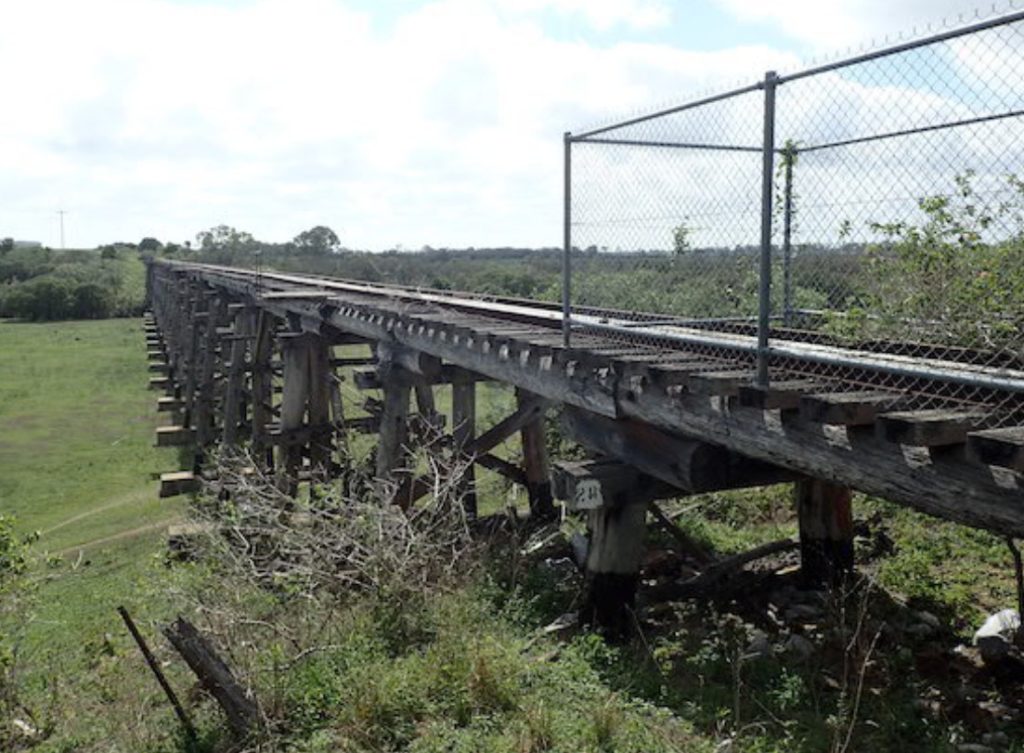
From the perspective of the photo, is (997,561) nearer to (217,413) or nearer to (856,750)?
(856,750)

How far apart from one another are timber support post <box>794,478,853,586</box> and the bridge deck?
1898 millimetres

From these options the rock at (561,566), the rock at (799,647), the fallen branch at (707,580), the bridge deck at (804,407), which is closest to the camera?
the bridge deck at (804,407)

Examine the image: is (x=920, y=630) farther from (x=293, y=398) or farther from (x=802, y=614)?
(x=293, y=398)

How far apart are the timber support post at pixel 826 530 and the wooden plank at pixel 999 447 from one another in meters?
3.63

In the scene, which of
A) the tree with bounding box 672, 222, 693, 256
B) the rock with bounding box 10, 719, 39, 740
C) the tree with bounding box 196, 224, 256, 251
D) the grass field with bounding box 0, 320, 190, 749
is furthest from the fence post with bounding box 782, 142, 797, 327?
the tree with bounding box 196, 224, 256, 251

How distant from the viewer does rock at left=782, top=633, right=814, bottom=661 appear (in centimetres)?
507

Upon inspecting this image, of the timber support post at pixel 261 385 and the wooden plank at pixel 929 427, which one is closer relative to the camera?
the wooden plank at pixel 929 427

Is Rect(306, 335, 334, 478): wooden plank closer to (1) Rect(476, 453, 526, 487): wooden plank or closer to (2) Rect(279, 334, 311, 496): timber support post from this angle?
(2) Rect(279, 334, 311, 496): timber support post

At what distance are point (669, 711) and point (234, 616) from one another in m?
2.37

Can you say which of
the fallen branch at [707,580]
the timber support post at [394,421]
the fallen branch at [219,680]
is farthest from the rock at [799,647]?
the timber support post at [394,421]

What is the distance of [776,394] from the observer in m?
3.36

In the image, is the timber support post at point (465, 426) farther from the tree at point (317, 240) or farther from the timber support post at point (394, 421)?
the tree at point (317, 240)

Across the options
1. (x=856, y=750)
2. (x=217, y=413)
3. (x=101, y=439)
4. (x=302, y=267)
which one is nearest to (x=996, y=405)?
(x=856, y=750)

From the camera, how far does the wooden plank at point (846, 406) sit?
311 centimetres
